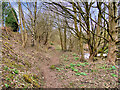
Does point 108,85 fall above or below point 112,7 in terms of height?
below

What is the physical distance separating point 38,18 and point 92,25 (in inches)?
257

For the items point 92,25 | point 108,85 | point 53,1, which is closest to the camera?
point 108,85

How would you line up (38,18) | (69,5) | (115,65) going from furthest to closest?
(38,18) → (69,5) → (115,65)

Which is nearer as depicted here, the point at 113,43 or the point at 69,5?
the point at 113,43

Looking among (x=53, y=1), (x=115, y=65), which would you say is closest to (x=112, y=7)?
(x=115, y=65)

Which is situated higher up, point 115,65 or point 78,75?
point 115,65

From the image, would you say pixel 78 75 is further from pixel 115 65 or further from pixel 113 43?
pixel 113 43

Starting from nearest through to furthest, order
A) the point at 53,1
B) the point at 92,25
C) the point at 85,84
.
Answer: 1. the point at 85,84
2. the point at 53,1
3. the point at 92,25

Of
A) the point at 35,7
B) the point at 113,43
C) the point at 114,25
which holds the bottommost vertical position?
the point at 113,43

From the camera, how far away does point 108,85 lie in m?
3.84

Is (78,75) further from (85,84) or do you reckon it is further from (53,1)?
(53,1)

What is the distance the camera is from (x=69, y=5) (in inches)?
295

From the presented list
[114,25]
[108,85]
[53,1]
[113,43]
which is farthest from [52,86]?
[53,1]

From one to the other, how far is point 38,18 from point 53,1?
15.7ft
